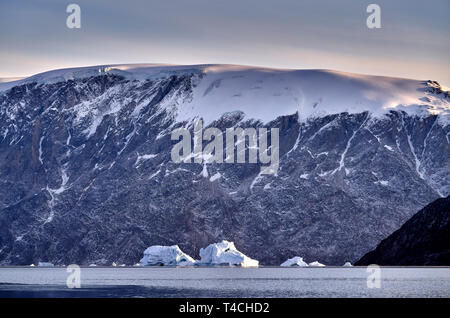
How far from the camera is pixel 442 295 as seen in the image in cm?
15388
